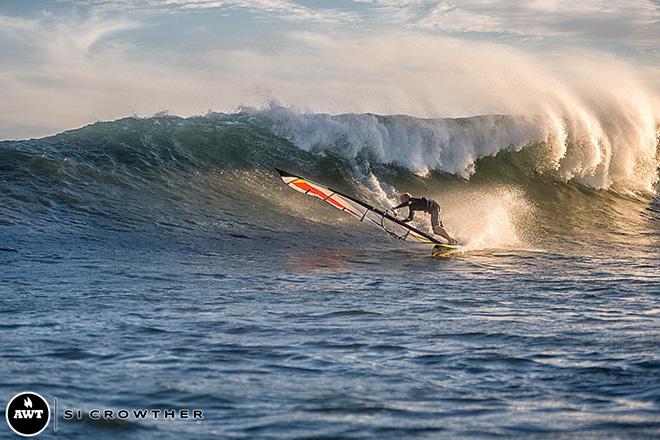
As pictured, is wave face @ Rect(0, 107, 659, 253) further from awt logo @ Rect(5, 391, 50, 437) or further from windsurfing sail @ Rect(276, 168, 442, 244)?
awt logo @ Rect(5, 391, 50, 437)

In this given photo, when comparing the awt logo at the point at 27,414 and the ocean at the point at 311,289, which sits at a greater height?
the awt logo at the point at 27,414

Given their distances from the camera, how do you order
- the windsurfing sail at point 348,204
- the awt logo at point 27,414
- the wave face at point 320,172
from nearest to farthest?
the awt logo at point 27,414, the windsurfing sail at point 348,204, the wave face at point 320,172

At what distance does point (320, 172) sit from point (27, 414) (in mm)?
14140

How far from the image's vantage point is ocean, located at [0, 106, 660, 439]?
436 centimetres

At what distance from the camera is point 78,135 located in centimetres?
1848

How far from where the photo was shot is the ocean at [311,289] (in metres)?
4.36

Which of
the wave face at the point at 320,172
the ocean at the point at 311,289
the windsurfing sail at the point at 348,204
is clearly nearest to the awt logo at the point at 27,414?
the ocean at the point at 311,289

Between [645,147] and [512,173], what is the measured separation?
5664 mm

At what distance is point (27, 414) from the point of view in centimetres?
415

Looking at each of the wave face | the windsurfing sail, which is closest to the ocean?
the wave face

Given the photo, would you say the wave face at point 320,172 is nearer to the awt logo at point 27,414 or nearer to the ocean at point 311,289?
the ocean at point 311,289

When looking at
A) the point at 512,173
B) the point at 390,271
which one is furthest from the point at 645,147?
the point at 390,271

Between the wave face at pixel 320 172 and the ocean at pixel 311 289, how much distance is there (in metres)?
0.07

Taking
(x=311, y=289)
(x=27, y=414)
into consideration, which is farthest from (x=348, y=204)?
(x=27, y=414)
